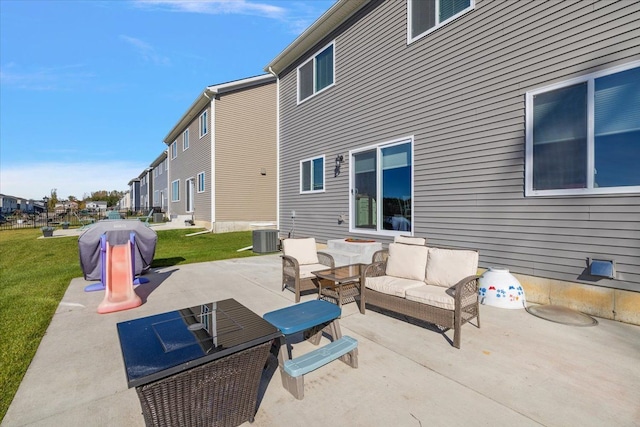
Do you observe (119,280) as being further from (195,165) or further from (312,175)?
(195,165)

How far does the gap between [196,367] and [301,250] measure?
3.76 m

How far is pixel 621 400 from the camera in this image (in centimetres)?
225

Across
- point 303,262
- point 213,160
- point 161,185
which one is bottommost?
point 303,262

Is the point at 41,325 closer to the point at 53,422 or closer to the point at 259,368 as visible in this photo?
the point at 53,422

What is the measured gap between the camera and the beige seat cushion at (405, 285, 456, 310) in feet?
10.8

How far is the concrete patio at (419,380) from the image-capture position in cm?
210

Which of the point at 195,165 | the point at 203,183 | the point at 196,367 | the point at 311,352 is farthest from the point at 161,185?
the point at 196,367

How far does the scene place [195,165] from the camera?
57.8 feet

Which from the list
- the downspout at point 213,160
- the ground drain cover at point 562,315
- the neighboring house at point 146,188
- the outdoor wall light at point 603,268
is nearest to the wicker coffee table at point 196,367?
the ground drain cover at point 562,315

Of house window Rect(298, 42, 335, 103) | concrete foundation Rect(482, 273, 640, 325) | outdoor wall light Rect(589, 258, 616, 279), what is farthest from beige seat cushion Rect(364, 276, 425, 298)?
house window Rect(298, 42, 335, 103)

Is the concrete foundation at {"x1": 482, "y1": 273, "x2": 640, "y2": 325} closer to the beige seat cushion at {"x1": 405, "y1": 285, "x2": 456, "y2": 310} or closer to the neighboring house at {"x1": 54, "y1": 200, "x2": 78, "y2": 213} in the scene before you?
the beige seat cushion at {"x1": 405, "y1": 285, "x2": 456, "y2": 310}

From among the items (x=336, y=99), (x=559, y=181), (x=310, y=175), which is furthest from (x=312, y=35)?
(x=559, y=181)

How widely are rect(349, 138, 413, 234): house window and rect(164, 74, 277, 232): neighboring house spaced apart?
9012 millimetres

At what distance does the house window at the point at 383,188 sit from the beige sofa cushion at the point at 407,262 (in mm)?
2230
